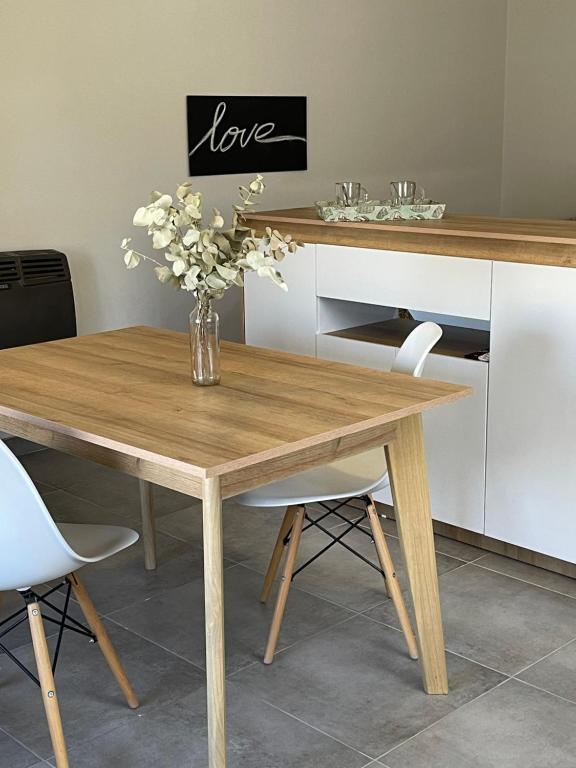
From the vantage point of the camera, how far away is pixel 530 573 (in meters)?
3.34

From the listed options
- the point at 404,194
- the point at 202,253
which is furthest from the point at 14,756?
the point at 404,194

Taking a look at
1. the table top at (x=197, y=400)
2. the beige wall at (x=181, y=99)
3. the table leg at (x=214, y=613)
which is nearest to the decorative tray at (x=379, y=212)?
the table top at (x=197, y=400)

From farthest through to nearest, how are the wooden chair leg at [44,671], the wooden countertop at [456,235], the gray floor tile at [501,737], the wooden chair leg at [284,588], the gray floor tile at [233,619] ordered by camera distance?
the wooden countertop at [456,235], the gray floor tile at [233,619], the wooden chair leg at [284,588], the gray floor tile at [501,737], the wooden chair leg at [44,671]

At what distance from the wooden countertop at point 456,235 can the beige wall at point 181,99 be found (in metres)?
1.10

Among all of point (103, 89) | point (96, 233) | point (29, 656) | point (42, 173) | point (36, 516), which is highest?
point (103, 89)

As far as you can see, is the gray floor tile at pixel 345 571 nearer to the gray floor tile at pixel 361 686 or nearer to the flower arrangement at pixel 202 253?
the gray floor tile at pixel 361 686

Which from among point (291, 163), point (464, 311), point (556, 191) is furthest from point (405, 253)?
point (556, 191)

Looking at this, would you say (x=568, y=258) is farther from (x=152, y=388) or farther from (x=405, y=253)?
(x=152, y=388)

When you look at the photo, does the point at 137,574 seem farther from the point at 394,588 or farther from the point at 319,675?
the point at 394,588

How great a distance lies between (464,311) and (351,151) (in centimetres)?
273

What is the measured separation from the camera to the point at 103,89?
4.70 m

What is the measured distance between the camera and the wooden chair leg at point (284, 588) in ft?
9.04

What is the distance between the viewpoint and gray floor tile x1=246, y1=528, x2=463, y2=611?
125 inches

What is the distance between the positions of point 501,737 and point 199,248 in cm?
138
